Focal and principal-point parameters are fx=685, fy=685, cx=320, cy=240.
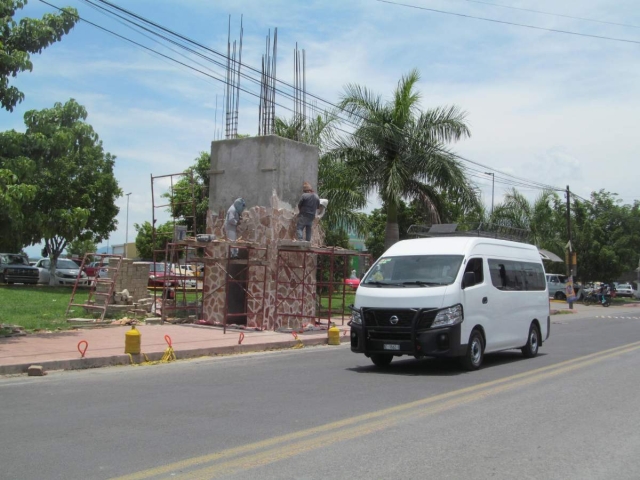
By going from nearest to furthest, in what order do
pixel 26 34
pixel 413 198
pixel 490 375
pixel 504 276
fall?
pixel 490 375 < pixel 504 276 < pixel 26 34 < pixel 413 198

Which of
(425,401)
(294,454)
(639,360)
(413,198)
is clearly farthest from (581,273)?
(294,454)

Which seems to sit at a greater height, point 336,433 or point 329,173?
point 329,173

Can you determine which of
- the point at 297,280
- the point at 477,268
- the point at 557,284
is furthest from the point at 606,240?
the point at 477,268

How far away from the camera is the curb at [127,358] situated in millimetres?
11344

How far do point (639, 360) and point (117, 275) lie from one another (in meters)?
14.8

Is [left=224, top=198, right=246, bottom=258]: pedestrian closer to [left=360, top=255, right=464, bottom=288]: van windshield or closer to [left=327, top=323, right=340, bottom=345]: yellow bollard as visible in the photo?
[left=327, top=323, right=340, bottom=345]: yellow bollard

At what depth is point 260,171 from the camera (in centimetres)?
1934

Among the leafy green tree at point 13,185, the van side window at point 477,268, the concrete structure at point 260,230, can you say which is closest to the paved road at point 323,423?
the van side window at point 477,268

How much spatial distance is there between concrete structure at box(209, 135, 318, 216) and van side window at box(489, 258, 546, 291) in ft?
24.4

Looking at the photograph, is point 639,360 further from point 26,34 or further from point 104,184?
point 104,184

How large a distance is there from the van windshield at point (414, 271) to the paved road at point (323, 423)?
1556mm

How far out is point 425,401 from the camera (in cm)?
890

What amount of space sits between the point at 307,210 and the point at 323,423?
11.9 metres

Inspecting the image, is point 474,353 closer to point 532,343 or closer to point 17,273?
point 532,343
